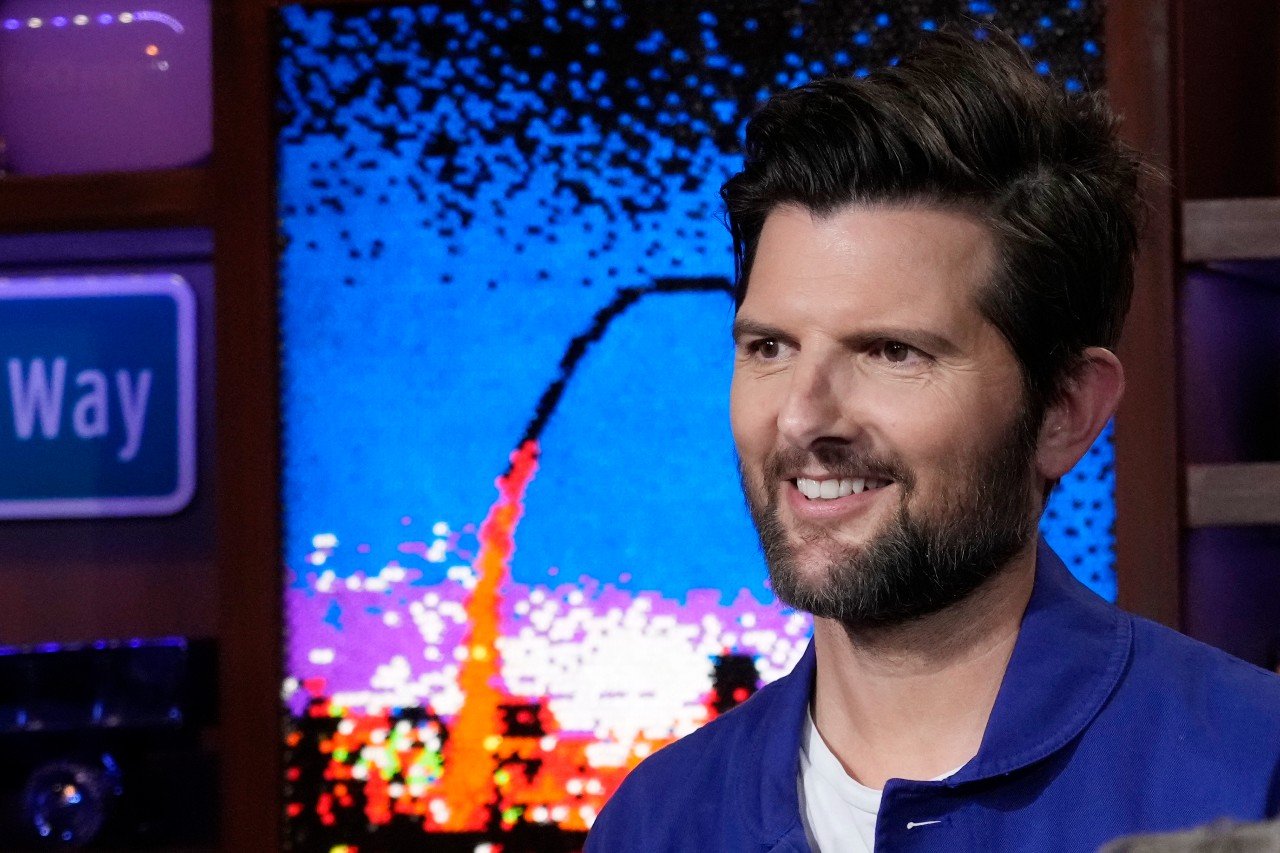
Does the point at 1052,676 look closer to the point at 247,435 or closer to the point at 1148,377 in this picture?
the point at 1148,377

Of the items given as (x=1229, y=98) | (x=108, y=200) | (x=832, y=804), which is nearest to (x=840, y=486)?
(x=832, y=804)

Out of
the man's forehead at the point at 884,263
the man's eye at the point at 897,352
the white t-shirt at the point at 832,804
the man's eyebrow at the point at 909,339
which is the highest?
the man's forehead at the point at 884,263

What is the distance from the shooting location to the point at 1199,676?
914 mm

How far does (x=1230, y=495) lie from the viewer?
1239mm

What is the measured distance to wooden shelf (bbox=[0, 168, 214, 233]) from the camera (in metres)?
1.37

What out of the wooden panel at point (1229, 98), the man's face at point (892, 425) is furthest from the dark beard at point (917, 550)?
the wooden panel at point (1229, 98)

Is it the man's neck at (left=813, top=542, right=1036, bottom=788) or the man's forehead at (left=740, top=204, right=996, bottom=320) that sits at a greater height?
the man's forehead at (left=740, top=204, right=996, bottom=320)

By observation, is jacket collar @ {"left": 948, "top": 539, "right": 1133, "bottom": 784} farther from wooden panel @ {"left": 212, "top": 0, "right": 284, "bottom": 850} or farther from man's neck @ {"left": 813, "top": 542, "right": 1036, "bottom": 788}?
wooden panel @ {"left": 212, "top": 0, "right": 284, "bottom": 850}

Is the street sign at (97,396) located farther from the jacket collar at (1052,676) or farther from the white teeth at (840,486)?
the jacket collar at (1052,676)

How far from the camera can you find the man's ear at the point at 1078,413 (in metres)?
0.99

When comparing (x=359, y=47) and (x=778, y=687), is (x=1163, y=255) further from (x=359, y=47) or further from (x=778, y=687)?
(x=359, y=47)

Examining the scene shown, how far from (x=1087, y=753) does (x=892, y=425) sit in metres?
0.25

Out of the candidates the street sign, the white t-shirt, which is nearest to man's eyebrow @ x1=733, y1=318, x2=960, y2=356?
the white t-shirt

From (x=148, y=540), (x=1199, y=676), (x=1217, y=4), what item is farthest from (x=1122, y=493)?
(x=148, y=540)
